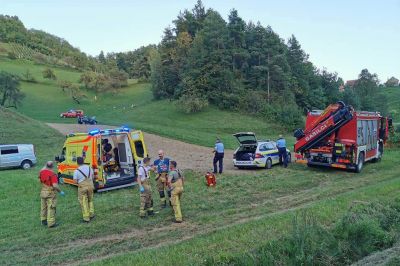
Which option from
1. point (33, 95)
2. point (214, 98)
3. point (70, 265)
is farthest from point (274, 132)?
point (33, 95)

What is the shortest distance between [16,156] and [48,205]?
13426mm

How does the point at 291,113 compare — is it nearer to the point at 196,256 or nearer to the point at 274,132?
the point at 274,132

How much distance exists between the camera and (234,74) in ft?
195

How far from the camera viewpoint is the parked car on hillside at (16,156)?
914 inches

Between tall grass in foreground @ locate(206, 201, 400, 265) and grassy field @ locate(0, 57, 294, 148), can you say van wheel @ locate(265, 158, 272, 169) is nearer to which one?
tall grass in foreground @ locate(206, 201, 400, 265)

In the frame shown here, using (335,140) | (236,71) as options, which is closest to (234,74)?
(236,71)

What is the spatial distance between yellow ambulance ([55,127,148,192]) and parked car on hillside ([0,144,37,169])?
22.1 ft

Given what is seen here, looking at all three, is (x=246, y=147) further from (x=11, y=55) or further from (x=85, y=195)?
(x=11, y=55)

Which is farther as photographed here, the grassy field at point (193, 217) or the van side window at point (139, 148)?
the van side window at point (139, 148)

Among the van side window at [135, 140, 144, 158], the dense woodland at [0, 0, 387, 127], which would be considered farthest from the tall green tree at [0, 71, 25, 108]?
the van side window at [135, 140, 144, 158]

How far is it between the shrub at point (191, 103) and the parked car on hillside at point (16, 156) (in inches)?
1118

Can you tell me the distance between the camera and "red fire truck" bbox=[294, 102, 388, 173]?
2002 cm

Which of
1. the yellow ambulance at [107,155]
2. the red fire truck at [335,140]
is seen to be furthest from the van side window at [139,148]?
the red fire truck at [335,140]

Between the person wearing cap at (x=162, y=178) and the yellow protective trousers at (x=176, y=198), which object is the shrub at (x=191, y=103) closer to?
the person wearing cap at (x=162, y=178)
